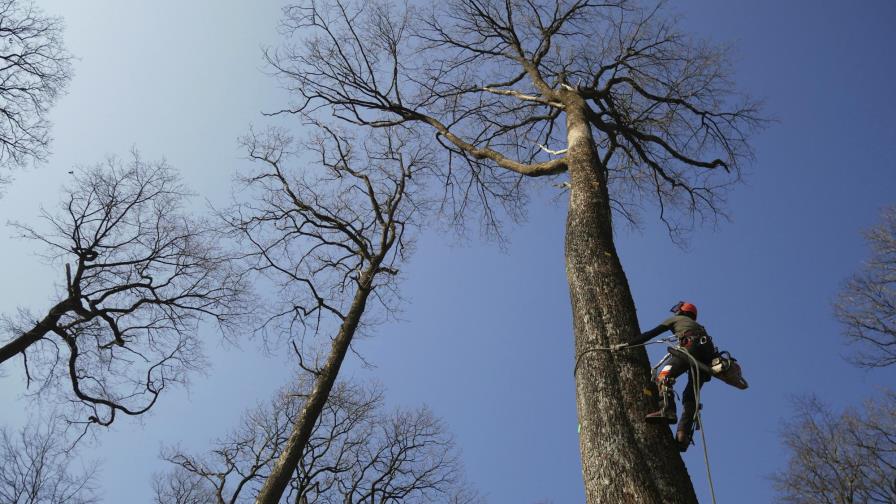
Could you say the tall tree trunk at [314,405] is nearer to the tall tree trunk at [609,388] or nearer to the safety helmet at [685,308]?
the tall tree trunk at [609,388]

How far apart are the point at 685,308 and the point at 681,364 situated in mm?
661

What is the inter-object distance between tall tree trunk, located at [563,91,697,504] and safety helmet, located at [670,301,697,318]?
366 mm

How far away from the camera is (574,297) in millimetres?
4141

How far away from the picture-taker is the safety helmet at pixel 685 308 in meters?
3.95

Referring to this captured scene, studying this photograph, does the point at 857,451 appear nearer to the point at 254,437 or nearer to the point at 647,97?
the point at 647,97

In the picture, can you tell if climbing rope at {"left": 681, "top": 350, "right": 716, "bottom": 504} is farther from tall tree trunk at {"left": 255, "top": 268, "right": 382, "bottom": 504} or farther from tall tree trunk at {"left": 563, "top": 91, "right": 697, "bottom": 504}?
tall tree trunk at {"left": 255, "top": 268, "right": 382, "bottom": 504}

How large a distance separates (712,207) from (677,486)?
7.20 meters

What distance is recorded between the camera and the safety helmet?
3947 millimetres

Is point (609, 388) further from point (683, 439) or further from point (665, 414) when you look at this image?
→ point (683, 439)

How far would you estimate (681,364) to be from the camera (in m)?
3.46

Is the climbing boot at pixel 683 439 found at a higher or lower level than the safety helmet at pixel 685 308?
lower

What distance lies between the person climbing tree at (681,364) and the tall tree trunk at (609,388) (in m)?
0.09

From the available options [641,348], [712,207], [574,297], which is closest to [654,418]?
[641,348]

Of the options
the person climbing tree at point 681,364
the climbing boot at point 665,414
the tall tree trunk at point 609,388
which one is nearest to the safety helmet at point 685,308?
the person climbing tree at point 681,364
